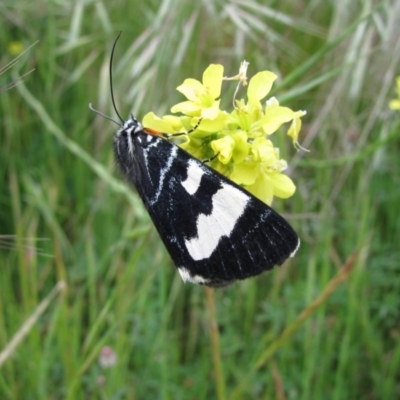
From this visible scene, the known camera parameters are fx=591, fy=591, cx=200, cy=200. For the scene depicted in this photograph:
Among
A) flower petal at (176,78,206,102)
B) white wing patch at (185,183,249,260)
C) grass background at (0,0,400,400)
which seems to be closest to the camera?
white wing patch at (185,183,249,260)

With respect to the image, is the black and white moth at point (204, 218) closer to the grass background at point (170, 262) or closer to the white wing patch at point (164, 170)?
the white wing patch at point (164, 170)

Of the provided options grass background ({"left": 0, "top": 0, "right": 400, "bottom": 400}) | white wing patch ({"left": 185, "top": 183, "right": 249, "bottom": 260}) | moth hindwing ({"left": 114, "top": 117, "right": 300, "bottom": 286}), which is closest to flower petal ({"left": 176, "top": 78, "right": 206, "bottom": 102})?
moth hindwing ({"left": 114, "top": 117, "right": 300, "bottom": 286})

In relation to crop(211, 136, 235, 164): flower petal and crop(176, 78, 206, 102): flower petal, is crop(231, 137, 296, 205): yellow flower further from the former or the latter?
crop(176, 78, 206, 102): flower petal

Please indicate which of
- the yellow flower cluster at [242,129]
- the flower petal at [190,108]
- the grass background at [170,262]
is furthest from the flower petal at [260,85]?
the grass background at [170,262]

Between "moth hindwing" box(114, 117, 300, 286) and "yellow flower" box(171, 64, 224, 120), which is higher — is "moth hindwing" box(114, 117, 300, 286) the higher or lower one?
the lower one

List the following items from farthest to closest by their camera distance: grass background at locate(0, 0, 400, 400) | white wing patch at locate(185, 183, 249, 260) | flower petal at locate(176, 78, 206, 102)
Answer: grass background at locate(0, 0, 400, 400) → flower petal at locate(176, 78, 206, 102) → white wing patch at locate(185, 183, 249, 260)

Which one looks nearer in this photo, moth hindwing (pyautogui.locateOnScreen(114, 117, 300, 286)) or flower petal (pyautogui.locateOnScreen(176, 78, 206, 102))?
moth hindwing (pyautogui.locateOnScreen(114, 117, 300, 286))

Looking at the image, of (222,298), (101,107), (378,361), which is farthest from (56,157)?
(378,361)

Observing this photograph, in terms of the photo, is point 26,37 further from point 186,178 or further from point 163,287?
point 186,178
